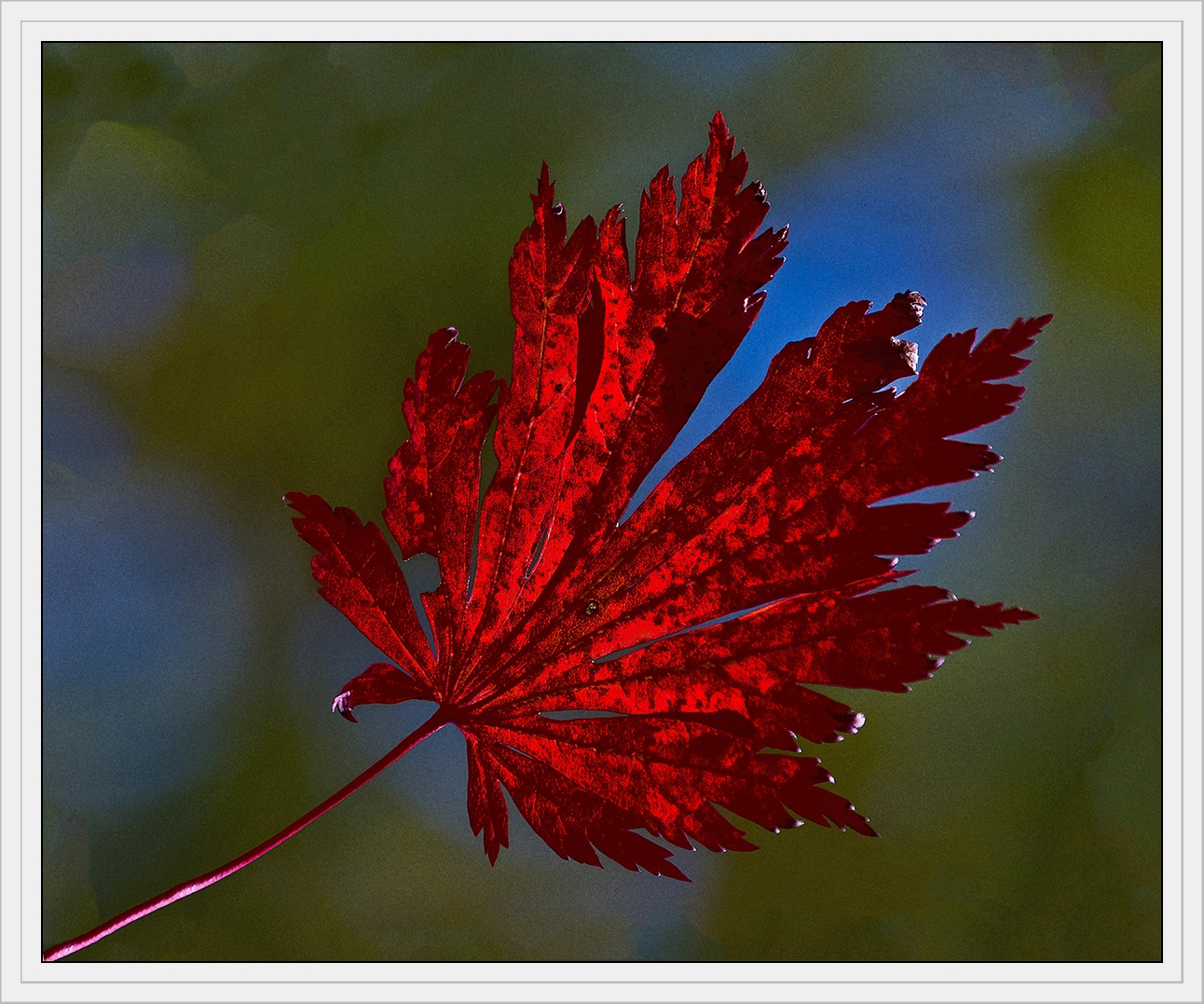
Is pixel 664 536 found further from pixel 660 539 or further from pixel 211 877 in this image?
pixel 211 877

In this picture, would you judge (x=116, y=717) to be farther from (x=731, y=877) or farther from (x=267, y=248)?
(x=731, y=877)

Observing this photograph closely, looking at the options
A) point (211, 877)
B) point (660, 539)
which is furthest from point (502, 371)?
point (211, 877)

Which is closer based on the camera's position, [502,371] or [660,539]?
[660,539]

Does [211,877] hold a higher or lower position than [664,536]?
lower

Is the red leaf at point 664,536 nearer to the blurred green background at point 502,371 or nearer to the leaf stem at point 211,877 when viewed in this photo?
the leaf stem at point 211,877

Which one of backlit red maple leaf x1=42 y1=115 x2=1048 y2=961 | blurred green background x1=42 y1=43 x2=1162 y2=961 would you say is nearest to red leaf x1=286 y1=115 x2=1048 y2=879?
backlit red maple leaf x1=42 y1=115 x2=1048 y2=961

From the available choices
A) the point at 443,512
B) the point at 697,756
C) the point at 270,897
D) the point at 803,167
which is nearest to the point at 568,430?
the point at 443,512
